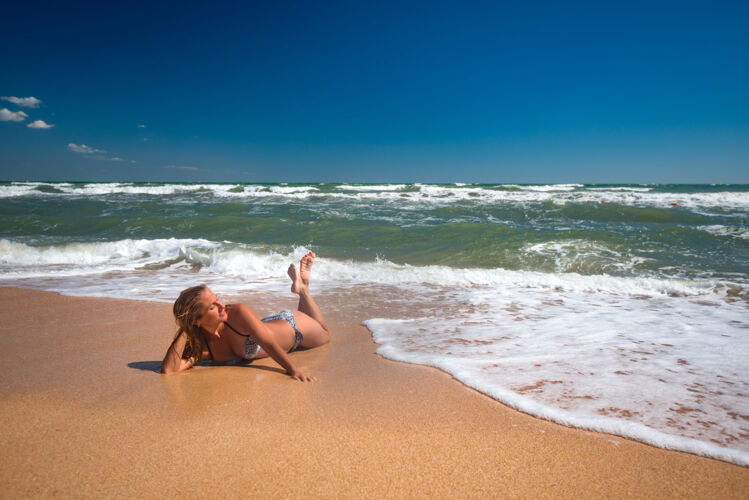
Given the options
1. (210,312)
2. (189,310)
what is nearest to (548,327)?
(210,312)

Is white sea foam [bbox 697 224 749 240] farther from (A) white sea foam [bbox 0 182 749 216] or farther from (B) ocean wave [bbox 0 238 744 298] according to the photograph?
(A) white sea foam [bbox 0 182 749 216]

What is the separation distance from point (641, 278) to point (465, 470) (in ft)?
18.6

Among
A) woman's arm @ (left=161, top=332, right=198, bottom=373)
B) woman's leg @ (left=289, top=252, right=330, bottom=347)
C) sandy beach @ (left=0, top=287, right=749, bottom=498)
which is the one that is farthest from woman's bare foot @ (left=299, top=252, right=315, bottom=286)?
woman's arm @ (left=161, top=332, right=198, bottom=373)

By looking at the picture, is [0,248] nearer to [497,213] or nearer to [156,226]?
Result: [156,226]

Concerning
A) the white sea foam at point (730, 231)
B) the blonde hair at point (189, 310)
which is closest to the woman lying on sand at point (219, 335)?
the blonde hair at point (189, 310)

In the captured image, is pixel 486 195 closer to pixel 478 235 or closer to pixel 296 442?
pixel 478 235

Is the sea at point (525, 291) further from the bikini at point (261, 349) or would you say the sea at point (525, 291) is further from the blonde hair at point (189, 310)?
the blonde hair at point (189, 310)

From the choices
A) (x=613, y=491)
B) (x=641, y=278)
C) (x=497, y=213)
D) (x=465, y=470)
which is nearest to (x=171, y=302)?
(x=465, y=470)

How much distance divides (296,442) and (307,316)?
1.78 metres

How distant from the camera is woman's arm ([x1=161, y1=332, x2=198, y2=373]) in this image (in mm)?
2979

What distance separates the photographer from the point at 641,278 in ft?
20.6

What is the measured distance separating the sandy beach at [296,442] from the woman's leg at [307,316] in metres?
0.51

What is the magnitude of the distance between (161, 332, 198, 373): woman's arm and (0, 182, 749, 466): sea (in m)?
1.59

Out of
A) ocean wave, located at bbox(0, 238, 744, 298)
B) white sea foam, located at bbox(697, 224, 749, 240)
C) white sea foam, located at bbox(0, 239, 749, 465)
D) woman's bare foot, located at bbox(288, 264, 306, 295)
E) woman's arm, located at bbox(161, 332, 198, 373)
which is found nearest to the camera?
white sea foam, located at bbox(0, 239, 749, 465)
